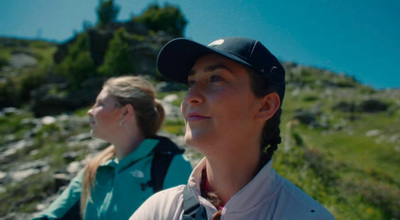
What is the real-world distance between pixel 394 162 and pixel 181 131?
23.5 feet

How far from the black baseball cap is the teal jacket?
1.09 metres

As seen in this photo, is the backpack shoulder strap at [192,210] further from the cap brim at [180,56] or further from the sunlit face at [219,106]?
the cap brim at [180,56]

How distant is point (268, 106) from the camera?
1682mm

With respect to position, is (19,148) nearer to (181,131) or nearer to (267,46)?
(181,131)

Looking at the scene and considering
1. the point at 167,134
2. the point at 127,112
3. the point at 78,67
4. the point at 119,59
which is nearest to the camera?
the point at 127,112

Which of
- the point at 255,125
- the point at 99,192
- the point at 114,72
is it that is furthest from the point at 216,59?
the point at 114,72

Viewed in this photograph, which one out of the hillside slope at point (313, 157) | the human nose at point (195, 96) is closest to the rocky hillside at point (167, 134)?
the hillside slope at point (313, 157)

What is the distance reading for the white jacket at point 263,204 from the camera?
133 cm

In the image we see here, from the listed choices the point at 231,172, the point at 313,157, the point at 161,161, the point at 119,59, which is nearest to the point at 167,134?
the point at 313,157

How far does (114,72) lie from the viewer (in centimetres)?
2820

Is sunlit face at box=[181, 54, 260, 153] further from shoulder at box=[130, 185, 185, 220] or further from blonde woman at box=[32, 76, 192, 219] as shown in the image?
blonde woman at box=[32, 76, 192, 219]

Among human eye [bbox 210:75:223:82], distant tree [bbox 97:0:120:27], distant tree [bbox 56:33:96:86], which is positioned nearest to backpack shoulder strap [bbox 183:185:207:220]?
human eye [bbox 210:75:223:82]

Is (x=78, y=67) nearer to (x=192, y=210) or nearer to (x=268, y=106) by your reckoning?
(x=268, y=106)

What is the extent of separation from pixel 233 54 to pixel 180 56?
1.23ft
